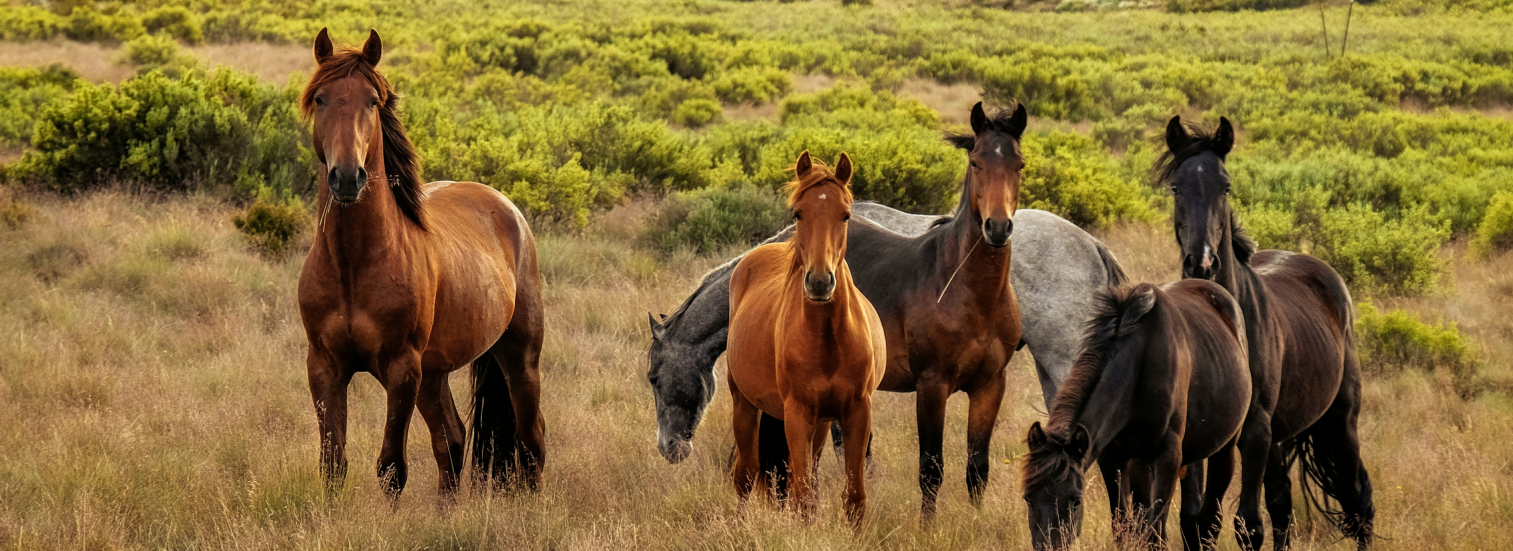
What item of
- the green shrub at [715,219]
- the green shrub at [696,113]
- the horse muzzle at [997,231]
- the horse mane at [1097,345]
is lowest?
the green shrub at [696,113]

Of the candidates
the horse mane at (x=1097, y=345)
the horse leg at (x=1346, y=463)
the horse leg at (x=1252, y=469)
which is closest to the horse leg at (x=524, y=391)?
the horse mane at (x=1097, y=345)

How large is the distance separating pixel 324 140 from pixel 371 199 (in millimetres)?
299

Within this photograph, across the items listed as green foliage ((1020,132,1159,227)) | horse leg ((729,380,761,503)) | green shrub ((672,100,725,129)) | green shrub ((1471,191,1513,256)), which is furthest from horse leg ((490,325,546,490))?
green shrub ((672,100,725,129))

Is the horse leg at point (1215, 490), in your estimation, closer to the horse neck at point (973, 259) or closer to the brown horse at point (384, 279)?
the horse neck at point (973, 259)

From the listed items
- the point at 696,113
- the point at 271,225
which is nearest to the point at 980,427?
the point at 271,225

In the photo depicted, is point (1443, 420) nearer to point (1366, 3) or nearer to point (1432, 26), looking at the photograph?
point (1432, 26)

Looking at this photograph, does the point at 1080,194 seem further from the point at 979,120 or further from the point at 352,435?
the point at 352,435

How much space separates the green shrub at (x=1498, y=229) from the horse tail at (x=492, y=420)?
10.2 metres

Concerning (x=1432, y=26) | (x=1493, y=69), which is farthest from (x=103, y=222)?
(x=1432, y=26)

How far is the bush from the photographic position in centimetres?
955

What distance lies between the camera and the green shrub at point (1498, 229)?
1111 centimetres

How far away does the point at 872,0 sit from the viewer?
46594 millimetres

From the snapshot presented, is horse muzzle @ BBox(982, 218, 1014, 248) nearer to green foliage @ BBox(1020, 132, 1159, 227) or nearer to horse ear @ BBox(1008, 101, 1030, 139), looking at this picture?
horse ear @ BBox(1008, 101, 1030, 139)

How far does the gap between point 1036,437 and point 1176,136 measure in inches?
81.7
